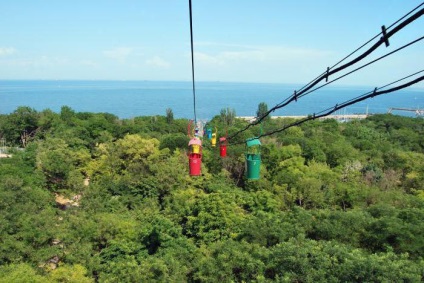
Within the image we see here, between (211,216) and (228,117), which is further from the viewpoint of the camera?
(228,117)

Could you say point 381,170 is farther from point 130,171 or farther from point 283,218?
point 130,171

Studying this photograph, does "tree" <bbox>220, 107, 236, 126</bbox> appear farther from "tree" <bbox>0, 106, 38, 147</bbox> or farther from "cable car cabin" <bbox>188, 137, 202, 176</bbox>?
"cable car cabin" <bbox>188, 137, 202, 176</bbox>

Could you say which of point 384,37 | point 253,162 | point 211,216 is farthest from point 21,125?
point 384,37

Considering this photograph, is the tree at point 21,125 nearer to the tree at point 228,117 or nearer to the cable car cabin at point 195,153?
the tree at point 228,117

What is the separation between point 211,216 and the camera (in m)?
13.5

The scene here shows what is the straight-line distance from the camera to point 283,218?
13.1 m

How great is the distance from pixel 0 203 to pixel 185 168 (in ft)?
32.0

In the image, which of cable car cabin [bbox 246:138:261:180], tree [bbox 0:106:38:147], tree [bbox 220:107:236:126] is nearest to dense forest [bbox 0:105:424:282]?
cable car cabin [bbox 246:138:261:180]

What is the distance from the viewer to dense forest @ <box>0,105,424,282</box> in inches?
386

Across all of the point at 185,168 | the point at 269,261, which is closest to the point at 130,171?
the point at 185,168

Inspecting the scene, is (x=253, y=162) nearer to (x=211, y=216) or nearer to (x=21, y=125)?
(x=211, y=216)

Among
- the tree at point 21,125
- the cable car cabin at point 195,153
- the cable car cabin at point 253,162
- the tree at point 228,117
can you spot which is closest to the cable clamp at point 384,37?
the cable car cabin at point 253,162

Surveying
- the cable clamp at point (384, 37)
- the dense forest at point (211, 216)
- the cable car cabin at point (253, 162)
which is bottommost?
the dense forest at point (211, 216)

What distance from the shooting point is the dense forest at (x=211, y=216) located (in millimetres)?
9812
